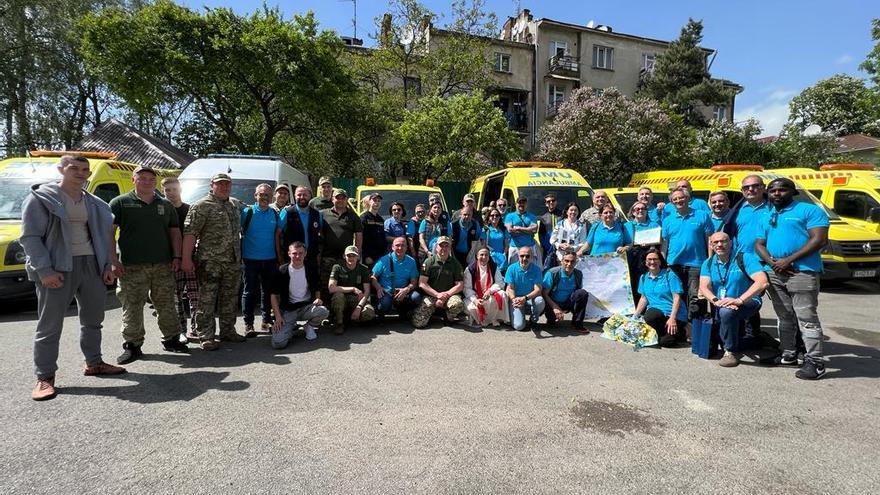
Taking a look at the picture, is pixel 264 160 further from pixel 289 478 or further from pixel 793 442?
pixel 793 442

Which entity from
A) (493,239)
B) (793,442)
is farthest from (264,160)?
(793,442)

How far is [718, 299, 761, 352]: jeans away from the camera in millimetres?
4527

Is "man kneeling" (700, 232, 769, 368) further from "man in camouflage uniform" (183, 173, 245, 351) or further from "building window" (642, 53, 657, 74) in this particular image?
"building window" (642, 53, 657, 74)

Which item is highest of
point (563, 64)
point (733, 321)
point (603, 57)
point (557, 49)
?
point (557, 49)

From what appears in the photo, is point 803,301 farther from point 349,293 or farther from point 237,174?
point 237,174

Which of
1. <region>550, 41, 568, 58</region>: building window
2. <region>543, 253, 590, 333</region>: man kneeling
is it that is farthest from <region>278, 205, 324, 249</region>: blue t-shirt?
<region>550, 41, 568, 58</region>: building window

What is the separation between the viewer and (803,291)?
4.08 m

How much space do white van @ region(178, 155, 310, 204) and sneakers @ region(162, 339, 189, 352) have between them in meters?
3.06

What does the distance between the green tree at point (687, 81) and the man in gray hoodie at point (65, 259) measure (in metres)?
31.5

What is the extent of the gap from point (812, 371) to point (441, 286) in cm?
408

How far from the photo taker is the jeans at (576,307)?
230 inches

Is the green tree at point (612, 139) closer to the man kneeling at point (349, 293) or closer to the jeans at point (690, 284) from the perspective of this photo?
the jeans at point (690, 284)

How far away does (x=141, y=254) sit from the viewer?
4289mm

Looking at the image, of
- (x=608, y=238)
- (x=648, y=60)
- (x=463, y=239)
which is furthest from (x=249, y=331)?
(x=648, y=60)
